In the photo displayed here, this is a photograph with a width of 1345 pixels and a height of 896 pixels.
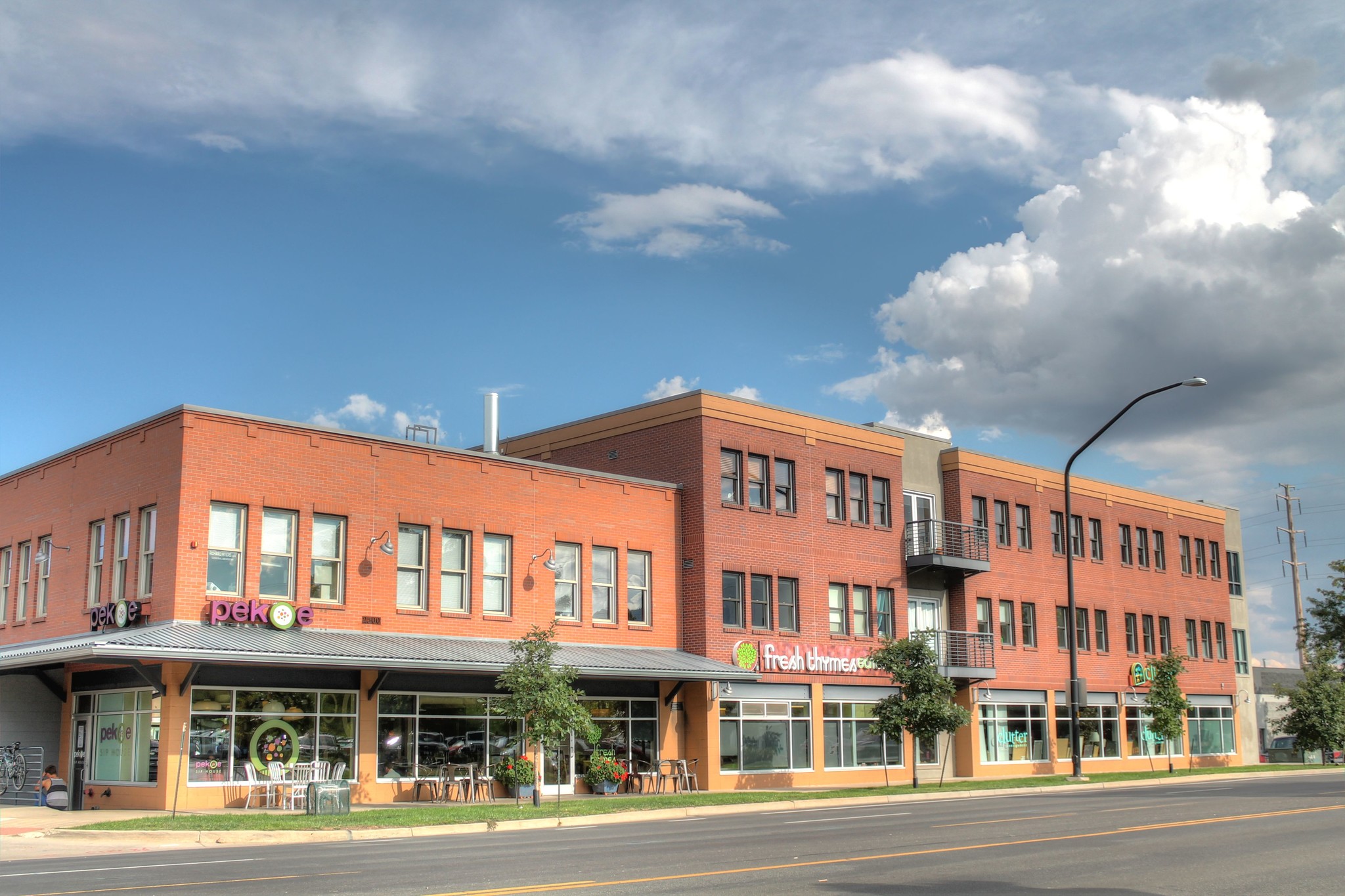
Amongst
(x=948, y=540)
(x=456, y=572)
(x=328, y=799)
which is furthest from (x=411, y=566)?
(x=948, y=540)

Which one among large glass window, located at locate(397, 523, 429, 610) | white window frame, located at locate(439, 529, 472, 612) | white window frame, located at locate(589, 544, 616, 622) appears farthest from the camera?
white window frame, located at locate(589, 544, 616, 622)

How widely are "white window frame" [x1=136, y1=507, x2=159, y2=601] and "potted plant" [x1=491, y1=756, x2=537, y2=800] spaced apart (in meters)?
8.74

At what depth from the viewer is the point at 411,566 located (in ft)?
104

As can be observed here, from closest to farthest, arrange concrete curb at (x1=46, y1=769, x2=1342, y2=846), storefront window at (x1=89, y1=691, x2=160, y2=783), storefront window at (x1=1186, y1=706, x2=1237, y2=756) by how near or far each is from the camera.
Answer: concrete curb at (x1=46, y1=769, x2=1342, y2=846) < storefront window at (x1=89, y1=691, x2=160, y2=783) < storefront window at (x1=1186, y1=706, x2=1237, y2=756)

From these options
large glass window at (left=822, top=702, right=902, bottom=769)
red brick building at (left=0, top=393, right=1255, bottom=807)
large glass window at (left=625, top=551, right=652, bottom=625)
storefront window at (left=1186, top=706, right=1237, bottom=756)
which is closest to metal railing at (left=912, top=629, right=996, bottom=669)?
red brick building at (left=0, top=393, right=1255, bottom=807)

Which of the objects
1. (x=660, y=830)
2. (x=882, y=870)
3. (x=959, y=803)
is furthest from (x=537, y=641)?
(x=882, y=870)

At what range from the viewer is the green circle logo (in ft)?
92.4

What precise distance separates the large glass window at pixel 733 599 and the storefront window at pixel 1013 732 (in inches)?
490

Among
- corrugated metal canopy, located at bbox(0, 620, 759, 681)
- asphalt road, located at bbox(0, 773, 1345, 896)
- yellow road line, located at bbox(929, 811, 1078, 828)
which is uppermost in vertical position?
corrugated metal canopy, located at bbox(0, 620, 759, 681)

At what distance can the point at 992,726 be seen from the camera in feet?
151

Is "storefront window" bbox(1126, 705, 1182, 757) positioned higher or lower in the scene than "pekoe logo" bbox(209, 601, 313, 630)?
lower

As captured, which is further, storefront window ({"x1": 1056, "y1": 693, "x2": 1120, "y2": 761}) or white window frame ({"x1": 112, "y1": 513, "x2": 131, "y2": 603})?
storefront window ({"x1": 1056, "y1": 693, "x2": 1120, "y2": 761})

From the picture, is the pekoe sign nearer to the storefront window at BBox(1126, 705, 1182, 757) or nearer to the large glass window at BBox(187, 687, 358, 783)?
the large glass window at BBox(187, 687, 358, 783)

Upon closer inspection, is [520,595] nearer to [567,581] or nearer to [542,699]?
[567,581]
